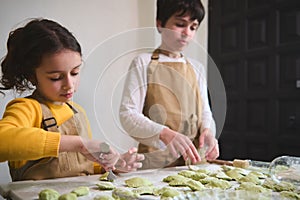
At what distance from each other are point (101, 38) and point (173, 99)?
0.54 meters

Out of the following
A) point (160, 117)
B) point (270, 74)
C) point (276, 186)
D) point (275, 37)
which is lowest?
point (276, 186)

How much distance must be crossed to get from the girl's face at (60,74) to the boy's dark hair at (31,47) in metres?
0.01

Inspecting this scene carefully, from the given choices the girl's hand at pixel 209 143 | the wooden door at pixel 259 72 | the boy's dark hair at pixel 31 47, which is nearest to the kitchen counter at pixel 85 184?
the girl's hand at pixel 209 143

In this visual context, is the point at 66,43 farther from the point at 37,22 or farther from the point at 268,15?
the point at 268,15

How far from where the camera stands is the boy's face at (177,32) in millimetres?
776

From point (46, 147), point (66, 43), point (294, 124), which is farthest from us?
point (294, 124)

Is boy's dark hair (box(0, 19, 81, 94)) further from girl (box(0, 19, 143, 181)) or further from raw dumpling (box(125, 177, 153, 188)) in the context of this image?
raw dumpling (box(125, 177, 153, 188))

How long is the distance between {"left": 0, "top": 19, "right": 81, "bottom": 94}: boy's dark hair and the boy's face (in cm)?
19

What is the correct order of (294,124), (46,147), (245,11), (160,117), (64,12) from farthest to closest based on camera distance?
(245,11) → (294,124) → (64,12) → (160,117) → (46,147)

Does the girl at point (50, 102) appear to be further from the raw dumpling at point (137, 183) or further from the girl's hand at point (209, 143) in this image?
the girl's hand at point (209, 143)

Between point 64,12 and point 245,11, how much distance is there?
937 millimetres

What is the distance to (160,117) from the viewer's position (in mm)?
820

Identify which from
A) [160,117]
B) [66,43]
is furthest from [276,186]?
[66,43]

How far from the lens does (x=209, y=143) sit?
841mm
